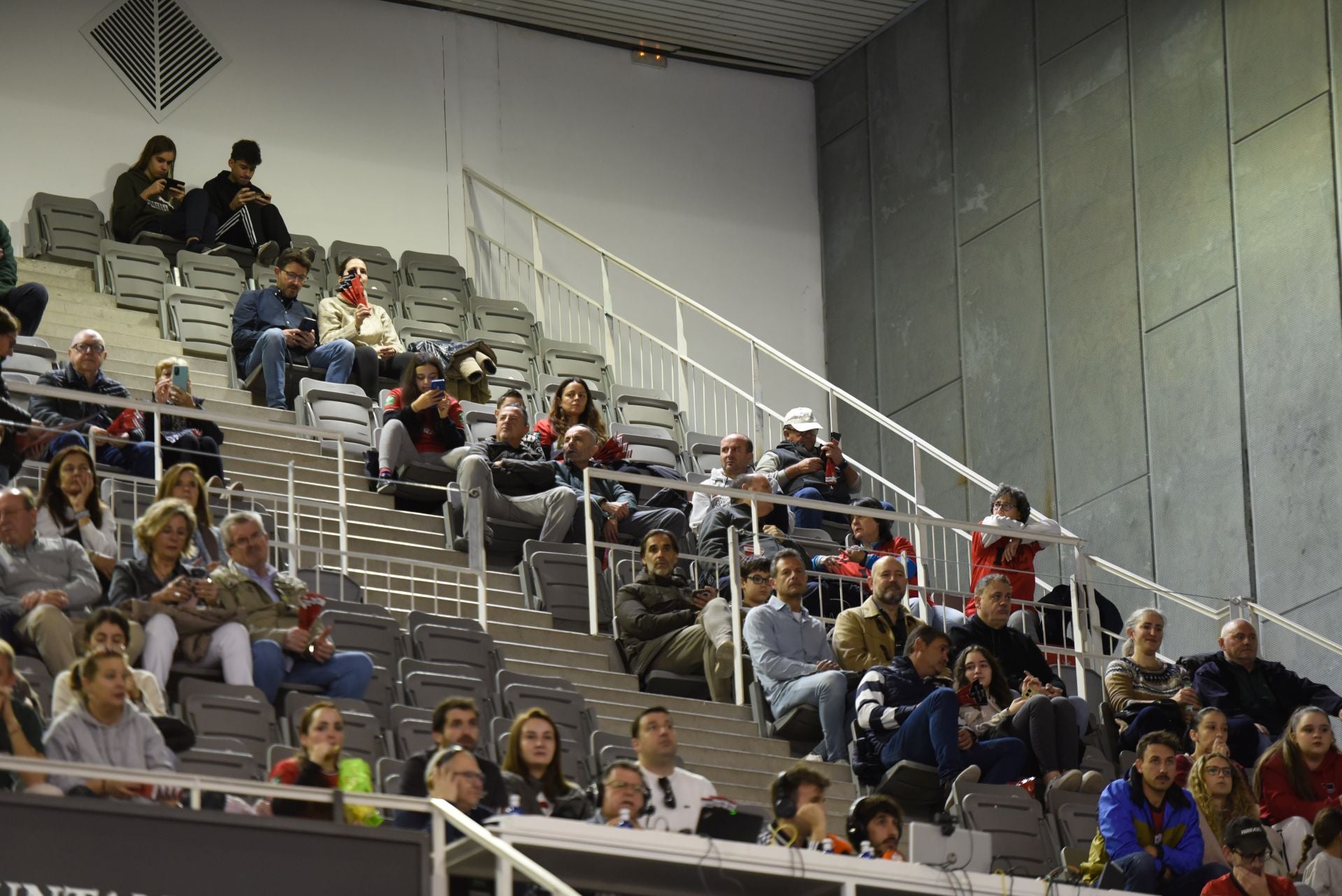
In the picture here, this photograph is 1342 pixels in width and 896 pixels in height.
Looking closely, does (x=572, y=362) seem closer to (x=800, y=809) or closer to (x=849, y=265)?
(x=849, y=265)

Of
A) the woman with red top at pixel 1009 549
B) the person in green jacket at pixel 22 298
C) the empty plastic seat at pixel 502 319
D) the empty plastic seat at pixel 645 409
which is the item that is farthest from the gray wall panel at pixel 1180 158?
the person in green jacket at pixel 22 298

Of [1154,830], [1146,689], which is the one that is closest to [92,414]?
[1146,689]

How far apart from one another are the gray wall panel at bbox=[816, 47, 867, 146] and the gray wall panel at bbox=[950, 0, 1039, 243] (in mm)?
953

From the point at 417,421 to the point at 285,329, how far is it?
4.76 ft

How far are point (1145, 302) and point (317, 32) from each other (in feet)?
17.7

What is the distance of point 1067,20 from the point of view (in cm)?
1348

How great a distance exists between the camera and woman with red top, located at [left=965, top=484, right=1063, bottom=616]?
9.68m

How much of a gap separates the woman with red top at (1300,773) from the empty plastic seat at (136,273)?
20.1ft

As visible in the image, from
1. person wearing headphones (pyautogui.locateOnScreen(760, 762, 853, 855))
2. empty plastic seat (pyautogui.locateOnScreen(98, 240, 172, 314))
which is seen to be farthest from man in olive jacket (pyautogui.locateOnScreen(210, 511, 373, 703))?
empty plastic seat (pyautogui.locateOnScreen(98, 240, 172, 314))

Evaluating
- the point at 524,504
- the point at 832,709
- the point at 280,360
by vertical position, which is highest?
the point at 280,360

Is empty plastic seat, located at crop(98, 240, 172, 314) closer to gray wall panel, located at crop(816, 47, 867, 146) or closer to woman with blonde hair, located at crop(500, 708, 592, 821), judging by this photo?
gray wall panel, located at crop(816, 47, 867, 146)

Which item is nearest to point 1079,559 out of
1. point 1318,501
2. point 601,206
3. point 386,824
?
point 1318,501

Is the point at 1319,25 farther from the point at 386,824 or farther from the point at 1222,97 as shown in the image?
the point at 386,824

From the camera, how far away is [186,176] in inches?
528
